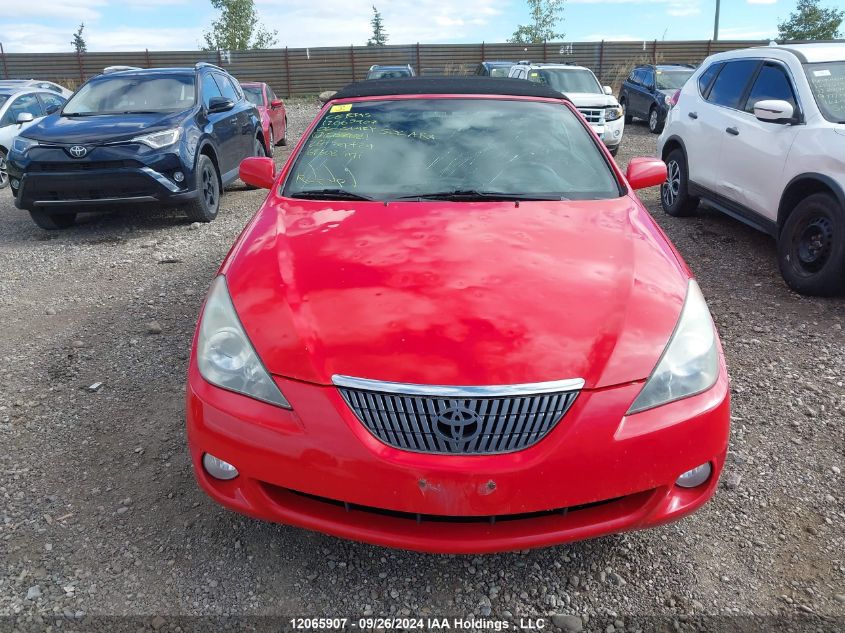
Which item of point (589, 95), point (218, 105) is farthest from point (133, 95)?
point (589, 95)

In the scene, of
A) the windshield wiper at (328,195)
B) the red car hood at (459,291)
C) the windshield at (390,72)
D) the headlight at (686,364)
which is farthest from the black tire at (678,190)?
the windshield at (390,72)

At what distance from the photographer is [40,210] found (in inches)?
265

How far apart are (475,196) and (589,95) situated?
9.66 meters

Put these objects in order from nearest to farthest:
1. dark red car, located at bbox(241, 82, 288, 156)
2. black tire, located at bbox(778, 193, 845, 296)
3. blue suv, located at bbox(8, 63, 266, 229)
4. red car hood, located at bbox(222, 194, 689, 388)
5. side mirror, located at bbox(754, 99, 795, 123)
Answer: red car hood, located at bbox(222, 194, 689, 388) → black tire, located at bbox(778, 193, 845, 296) → side mirror, located at bbox(754, 99, 795, 123) → blue suv, located at bbox(8, 63, 266, 229) → dark red car, located at bbox(241, 82, 288, 156)

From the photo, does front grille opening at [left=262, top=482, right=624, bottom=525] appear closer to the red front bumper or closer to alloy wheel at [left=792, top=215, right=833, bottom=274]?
the red front bumper

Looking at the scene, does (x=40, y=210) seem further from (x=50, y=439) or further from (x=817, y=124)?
(x=817, y=124)

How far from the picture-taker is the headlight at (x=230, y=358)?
1973 mm

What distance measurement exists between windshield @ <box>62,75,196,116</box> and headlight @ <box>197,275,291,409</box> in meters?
5.81

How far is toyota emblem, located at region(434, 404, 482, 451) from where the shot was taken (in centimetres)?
182

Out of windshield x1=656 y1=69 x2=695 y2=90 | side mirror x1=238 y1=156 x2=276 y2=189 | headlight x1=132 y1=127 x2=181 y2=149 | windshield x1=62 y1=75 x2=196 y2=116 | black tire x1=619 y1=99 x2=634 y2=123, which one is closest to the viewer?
side mirror x1=238 y1=156 x2=276 y2=189

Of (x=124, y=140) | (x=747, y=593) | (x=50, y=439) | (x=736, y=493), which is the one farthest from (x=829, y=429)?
(x=124, y=140)

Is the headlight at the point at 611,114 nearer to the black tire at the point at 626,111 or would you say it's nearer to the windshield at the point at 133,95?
the black tire at the point at 626,111

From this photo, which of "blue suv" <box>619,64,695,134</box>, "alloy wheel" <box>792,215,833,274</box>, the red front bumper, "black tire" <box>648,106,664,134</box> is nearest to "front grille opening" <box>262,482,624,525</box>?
the red front bumper

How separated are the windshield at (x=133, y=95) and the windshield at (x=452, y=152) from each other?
15.1 ft
